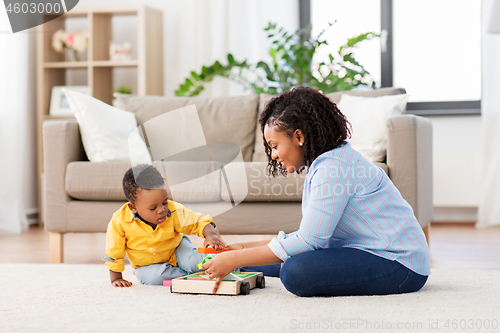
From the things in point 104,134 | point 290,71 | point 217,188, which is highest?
point 290,71

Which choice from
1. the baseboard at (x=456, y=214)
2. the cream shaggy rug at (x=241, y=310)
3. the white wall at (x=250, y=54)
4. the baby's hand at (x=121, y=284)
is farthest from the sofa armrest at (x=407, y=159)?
the baseboard at (x=456, y=214)

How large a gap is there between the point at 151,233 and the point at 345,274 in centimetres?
55

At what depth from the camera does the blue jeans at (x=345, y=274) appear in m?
1.24

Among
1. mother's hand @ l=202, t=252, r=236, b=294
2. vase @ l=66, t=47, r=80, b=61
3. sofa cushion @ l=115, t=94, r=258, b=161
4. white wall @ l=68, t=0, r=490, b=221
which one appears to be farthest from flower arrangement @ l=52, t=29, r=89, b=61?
mother's hand @ l=202, t=252, r=236, b=294

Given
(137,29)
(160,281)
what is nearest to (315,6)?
(137,29)

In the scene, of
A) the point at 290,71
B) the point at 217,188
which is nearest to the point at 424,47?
the point at 290,71

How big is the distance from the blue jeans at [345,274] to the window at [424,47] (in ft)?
7.87

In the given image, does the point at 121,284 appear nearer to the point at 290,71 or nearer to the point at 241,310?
the point at 241,310

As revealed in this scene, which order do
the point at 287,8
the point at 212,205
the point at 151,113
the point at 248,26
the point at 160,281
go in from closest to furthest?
the point at 160,281
the point at 212,205
the point at 151,113
the point at 248,26
the point at 287,8

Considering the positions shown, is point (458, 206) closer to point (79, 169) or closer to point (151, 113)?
point (151, 113)

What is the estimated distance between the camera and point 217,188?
1869mm

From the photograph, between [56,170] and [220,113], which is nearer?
[56,170]

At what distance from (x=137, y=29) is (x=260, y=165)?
220 centimetres

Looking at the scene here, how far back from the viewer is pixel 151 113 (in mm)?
2529
